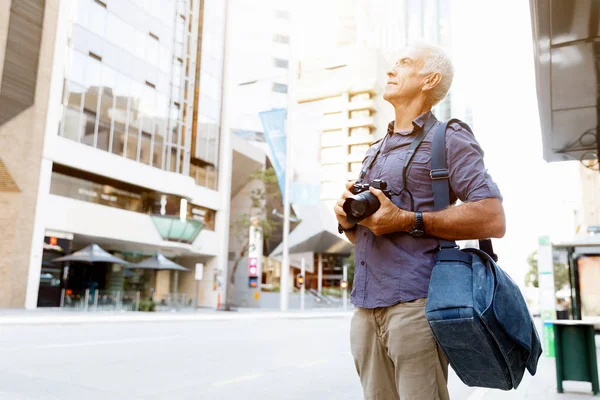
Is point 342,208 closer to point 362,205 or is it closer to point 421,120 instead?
point 362,205

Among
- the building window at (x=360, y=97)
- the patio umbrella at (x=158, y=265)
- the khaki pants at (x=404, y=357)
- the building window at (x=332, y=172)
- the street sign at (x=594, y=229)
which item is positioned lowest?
the khaki pants at (x=404, y=357)

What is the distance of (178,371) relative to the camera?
8172 mm

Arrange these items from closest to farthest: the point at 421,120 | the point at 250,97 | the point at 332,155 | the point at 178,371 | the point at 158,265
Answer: the point at 421,120 → the point at 178,371 → the point at 158,265 → the point at 250,97 → the point at 332,155

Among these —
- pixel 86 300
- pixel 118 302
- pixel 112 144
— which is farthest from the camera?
pixel 112 144

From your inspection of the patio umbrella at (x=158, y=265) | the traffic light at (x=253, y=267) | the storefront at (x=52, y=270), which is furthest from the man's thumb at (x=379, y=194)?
the traffic light at (x=253, y=267)

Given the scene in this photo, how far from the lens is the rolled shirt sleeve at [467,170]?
5.85ft

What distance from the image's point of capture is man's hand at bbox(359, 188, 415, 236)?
1779mm

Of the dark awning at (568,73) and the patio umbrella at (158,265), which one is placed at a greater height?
the dark awning at (568,73)

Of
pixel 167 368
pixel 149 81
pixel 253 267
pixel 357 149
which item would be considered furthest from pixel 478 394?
pixel 357 149

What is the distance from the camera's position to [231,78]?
4222 cm

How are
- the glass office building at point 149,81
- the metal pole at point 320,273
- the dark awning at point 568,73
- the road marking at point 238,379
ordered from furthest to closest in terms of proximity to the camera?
the metal pole at point 320,273 → the glass office building at point 149,81 → the road marking at point 238,379 → the dark awning at point 568,73

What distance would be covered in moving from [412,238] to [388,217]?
13 centimetres

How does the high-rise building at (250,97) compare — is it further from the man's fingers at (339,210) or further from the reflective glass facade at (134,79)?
the man's fingers at (339,210)

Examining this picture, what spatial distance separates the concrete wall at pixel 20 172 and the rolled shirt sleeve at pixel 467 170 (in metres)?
26.2
